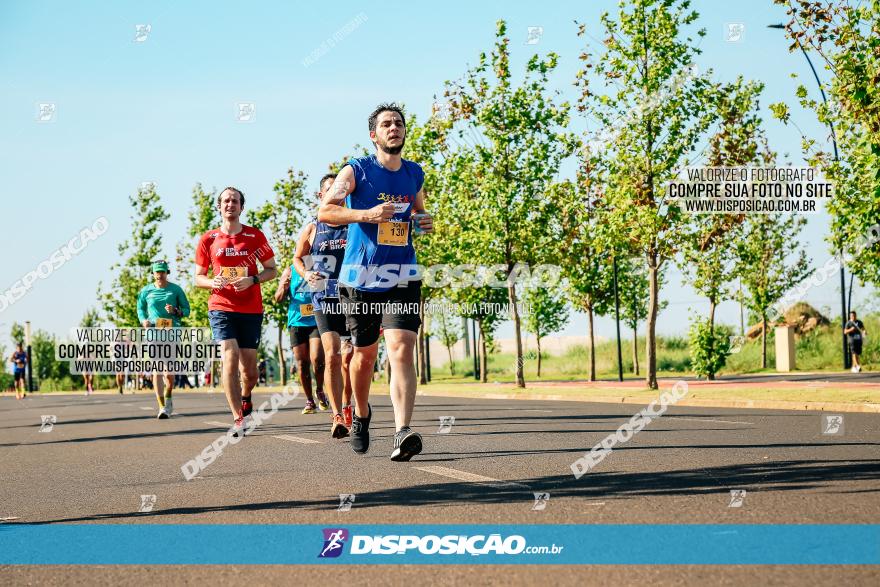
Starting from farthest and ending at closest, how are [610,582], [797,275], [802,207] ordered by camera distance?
[797,275] < [802,207] < [610,582]

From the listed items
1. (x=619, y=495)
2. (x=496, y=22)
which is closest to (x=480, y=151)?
(x=496, y=22)

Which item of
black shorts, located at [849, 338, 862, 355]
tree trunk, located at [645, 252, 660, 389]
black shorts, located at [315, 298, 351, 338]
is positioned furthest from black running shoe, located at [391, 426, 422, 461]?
black shorts, located at [849, 338, 862, 355]

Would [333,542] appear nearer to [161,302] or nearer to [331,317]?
[331,317]

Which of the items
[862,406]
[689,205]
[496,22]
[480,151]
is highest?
[496,22]

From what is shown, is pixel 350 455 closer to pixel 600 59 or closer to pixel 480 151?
pixel 600 59

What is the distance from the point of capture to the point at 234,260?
10086 millimetres

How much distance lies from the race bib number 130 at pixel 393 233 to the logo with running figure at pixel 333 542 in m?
2.54

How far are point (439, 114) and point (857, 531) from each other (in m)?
27.0

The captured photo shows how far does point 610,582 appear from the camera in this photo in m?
A: 3.61

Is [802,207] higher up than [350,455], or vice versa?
[802,207]

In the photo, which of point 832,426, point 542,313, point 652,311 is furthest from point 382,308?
point 542,313

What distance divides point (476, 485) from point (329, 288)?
13.4 feet

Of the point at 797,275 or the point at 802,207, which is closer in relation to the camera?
the point at 802,207

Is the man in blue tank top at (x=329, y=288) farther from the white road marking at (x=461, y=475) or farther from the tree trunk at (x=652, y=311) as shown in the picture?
the tree trunk at (x=652, y=311)
